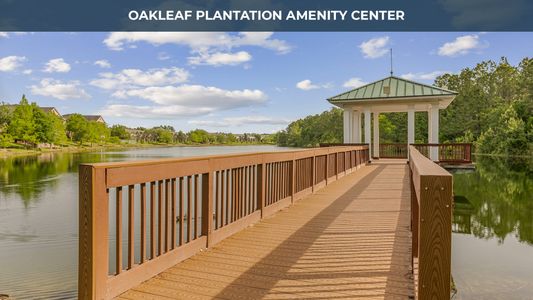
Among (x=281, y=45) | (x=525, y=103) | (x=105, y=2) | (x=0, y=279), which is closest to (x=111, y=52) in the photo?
(x=281, y=45)

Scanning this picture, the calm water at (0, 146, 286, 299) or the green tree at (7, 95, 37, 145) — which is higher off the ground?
the green tree at (7, 95, 37, 145)

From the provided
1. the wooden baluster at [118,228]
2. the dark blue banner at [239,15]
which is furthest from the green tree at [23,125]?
the wooden baluster at [118,228]

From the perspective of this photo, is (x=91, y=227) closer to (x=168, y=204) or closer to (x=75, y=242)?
(x=168, y=204)

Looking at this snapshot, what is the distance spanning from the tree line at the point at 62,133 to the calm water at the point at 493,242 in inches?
2035

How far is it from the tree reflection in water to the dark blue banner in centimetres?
709

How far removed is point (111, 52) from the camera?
185ft

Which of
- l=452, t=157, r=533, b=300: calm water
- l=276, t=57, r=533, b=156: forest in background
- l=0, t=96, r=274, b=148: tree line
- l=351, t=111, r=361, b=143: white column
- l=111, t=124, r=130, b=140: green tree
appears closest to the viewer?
l=452, t=157, r=533, b=300: calm water

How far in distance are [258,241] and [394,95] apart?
48.9ft

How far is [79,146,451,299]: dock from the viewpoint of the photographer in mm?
2286

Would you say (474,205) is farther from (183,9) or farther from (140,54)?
(140,54)

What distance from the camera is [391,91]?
18328 mm

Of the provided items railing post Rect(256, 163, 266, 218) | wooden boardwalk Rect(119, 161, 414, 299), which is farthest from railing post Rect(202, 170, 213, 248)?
railing post Rect(256, 163, 266, 218)

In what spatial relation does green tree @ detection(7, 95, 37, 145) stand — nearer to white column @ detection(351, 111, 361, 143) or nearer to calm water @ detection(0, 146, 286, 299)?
calm water @ detection(0, 146, 286, 299)

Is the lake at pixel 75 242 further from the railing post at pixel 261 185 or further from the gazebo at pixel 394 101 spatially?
the gazebo at pixel 394 101
